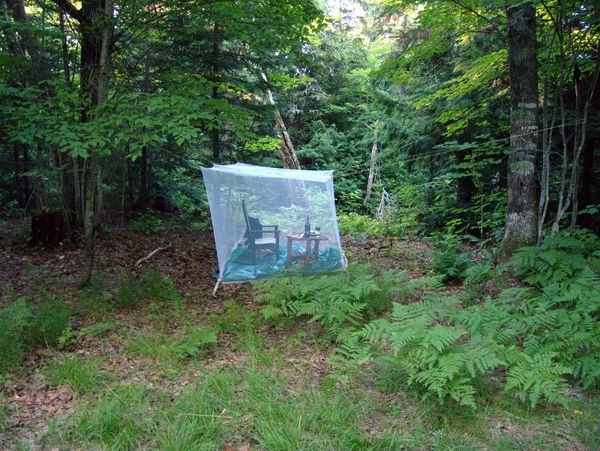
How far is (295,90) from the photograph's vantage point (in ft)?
52.7

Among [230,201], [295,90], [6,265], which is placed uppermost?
[295,90]

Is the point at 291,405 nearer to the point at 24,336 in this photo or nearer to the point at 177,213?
the point at 24,336

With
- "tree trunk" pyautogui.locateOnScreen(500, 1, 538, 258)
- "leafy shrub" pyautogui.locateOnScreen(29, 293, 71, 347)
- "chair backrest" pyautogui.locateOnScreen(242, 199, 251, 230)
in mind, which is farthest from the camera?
"chair backrest" pyautogui.locateOnScreen(242, 199, 251, 230)

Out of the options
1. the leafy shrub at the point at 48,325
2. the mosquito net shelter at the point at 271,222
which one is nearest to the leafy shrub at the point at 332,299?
the mosquito net shelter at the point at 271,222

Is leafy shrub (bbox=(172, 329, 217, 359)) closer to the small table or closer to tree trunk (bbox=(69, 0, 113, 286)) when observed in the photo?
tree trunk (bbox=(69, 0, 113, 286))

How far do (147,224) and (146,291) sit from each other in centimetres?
391

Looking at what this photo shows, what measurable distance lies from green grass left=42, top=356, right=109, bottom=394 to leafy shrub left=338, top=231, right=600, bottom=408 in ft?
6.19

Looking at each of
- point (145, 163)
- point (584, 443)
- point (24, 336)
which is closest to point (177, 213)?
point (145, 163)

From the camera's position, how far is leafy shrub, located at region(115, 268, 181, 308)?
14.5 feet

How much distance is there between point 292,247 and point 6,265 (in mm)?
3976

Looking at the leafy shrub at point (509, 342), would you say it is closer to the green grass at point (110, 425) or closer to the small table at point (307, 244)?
the green grass at point (110, 425)

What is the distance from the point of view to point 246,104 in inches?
344

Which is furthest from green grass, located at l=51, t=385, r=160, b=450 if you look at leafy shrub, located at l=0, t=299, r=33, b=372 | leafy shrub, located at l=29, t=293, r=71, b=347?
leafy shrub, located at l=29, t=293, r=71, b=347

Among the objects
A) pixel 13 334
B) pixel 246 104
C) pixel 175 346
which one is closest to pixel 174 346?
pixel 175 346
